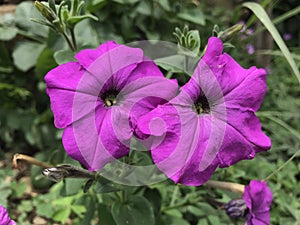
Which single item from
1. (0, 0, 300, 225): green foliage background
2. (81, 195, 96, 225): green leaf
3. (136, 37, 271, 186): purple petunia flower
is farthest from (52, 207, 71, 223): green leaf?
(136, 37, 271, 186): purple petunia flower

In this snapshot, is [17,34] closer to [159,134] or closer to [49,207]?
[49,207]

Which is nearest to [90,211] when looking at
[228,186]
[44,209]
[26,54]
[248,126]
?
[44,209]

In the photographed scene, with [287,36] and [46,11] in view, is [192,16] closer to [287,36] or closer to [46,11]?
[46,11]

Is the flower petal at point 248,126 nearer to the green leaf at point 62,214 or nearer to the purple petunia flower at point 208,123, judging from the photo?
the purple petunia flower at point 208,123

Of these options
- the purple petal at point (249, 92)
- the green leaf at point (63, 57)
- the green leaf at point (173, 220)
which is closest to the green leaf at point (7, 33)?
the green leaf at point (63, 57)

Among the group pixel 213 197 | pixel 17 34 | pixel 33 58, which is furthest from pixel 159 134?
pixel 17 34
